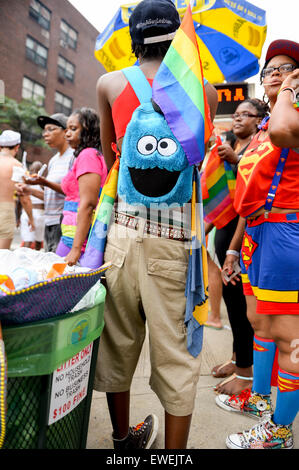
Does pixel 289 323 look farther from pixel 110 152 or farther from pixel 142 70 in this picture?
pixel 142 70

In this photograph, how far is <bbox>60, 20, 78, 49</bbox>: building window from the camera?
22.0 metres

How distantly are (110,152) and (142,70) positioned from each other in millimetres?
428

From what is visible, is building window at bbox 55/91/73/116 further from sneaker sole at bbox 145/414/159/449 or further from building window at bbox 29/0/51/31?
sneaker sole at bbox 145/414/159/449

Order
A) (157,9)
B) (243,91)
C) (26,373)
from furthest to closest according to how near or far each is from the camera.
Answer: (243,91)
(157,9)
(26,373)

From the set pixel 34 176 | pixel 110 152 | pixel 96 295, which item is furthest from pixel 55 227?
pixel 96 295

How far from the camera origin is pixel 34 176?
10.2 ft

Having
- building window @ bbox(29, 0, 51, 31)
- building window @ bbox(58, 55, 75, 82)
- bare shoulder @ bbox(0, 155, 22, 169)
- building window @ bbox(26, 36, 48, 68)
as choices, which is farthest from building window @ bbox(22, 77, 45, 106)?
bare shoulder @ bbox(0, 155, 22, 169)

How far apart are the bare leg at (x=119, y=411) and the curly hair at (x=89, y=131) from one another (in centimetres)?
189

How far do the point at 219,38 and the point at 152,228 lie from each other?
3460 mm

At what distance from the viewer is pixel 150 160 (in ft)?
4.09

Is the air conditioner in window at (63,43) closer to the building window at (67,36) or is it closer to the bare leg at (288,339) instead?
the building window at (67,36)

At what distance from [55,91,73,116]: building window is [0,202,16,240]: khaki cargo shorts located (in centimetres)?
2188

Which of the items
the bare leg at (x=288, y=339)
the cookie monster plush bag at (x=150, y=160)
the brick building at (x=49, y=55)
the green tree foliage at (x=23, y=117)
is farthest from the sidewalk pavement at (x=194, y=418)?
the green tree foliage at (x=23, y=117)

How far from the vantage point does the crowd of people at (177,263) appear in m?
1.38
